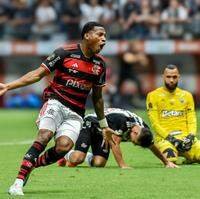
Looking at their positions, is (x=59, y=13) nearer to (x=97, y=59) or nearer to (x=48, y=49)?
(x=48, y=49)

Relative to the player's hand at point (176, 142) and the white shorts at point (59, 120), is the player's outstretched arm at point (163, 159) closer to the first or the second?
the player's hand at point (176, 142)

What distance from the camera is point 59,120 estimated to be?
1159 cm

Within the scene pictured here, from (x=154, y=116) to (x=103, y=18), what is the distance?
18169mm

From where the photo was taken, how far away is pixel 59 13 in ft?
113

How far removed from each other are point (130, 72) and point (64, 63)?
20.9m

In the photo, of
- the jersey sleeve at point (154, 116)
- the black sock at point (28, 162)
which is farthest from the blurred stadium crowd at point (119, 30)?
the black sock at point (28, 162)

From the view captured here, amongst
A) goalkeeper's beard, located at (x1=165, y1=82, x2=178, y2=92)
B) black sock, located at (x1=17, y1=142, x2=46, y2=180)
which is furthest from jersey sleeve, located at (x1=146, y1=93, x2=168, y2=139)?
black sock, located at (x1=17, y1=142, x2=46, y2=180)

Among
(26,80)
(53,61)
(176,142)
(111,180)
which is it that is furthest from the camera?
(176,142)

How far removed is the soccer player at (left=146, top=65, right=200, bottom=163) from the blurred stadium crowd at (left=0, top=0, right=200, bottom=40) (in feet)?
54.2

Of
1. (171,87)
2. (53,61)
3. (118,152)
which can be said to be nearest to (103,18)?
(171,87)

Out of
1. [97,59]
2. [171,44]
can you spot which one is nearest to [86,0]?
[171,44]

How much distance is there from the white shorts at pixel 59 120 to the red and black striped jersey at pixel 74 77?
0.30ft

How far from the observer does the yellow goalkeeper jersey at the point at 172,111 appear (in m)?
15.6

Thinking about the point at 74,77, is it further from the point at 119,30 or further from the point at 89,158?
the point at 119,30
